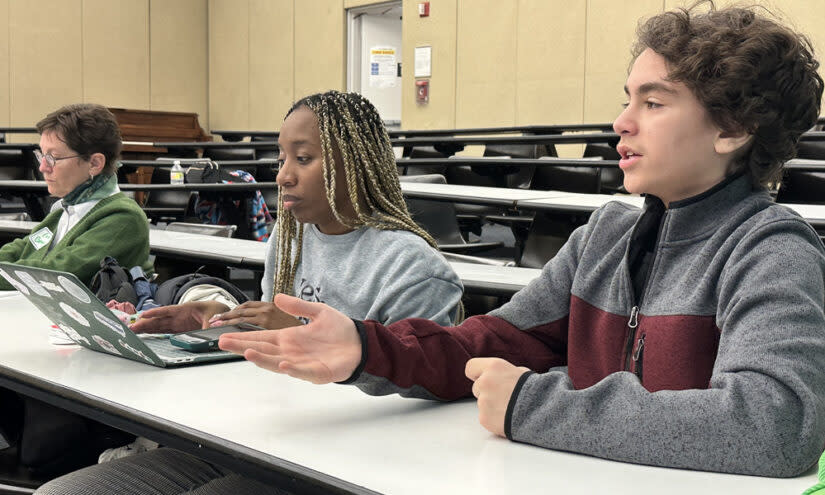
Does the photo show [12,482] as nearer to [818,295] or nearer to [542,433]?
[542,433]

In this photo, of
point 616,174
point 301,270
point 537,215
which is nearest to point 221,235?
point 537,215

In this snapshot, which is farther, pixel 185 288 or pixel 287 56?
pixel 287 56

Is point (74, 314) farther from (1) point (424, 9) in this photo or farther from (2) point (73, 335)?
(1) point (424, 9)

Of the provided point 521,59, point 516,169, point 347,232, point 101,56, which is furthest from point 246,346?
point 101,56

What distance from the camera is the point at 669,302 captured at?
1034 mm

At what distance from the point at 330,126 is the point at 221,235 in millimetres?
1835

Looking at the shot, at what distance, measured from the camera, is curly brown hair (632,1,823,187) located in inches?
39.5

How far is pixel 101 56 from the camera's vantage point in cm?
1119

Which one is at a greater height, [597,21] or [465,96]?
[597,21]

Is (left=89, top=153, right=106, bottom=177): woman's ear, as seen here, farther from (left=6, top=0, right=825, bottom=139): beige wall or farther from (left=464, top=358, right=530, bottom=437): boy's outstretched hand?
(left=6, top=0, right=825, bottom=139): beige wall

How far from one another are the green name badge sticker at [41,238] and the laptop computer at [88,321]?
129 centimetres

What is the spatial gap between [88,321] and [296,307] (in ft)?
1.57

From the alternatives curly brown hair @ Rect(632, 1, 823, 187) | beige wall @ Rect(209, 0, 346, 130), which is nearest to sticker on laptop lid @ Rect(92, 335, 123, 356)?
curly brown hair @ Rect(632, 1, 823, 187)

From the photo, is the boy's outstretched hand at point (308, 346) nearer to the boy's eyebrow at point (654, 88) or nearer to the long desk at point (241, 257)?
the boy's eyebrow at point (654, 88)
